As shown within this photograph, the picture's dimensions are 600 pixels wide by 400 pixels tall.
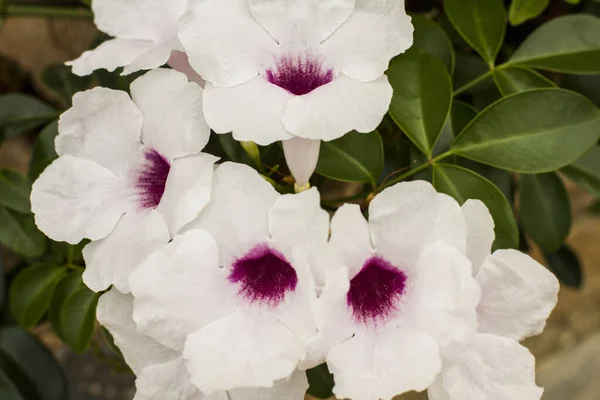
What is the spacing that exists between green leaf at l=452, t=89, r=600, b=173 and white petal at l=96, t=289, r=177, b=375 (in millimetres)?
362

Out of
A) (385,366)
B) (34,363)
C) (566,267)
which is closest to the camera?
(385,366)

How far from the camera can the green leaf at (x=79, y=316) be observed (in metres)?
0.71

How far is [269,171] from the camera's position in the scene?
2.13 ft

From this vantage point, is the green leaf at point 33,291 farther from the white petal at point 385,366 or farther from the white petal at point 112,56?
the white petal at point 385,366

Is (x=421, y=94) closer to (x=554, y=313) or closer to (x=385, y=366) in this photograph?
(x=385, y=366)

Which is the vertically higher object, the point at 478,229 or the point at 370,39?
the point at 370,39

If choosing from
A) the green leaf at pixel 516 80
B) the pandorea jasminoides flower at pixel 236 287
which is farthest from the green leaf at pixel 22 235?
the green leaf at pixel 516 80

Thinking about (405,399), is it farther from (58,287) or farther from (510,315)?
(58,287)

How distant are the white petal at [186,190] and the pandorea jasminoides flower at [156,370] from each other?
11cm

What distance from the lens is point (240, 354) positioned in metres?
0.48

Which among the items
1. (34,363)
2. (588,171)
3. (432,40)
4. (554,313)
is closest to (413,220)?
(432,40)

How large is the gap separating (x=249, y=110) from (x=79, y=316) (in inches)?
14.4

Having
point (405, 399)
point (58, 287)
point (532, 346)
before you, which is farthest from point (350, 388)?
point (532, 346)

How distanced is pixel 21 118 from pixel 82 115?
0.40m
